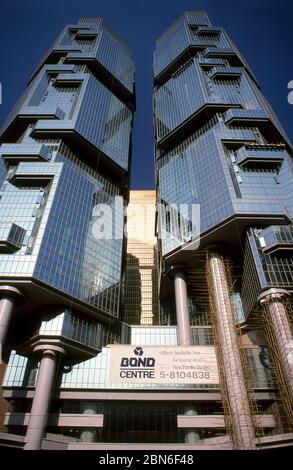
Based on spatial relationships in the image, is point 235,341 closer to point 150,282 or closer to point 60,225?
point 60,225

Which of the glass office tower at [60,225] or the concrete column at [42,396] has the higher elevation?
the glass office tower at [60,225]

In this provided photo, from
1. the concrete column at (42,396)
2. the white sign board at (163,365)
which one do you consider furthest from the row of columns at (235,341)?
the concrete column at (42,396)

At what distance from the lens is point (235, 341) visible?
54.3 m

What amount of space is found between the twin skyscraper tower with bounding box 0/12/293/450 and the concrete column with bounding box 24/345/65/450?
0.69 ft

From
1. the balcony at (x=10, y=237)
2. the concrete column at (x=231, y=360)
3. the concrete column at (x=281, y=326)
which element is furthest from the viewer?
the balcony at (x=10, y=237)

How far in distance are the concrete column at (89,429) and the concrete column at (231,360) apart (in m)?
21.3

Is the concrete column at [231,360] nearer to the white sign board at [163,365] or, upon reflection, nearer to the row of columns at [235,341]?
the row of columns at [235,341]

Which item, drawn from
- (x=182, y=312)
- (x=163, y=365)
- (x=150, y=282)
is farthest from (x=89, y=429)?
(x=150, y=282)

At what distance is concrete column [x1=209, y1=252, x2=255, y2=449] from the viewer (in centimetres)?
4467

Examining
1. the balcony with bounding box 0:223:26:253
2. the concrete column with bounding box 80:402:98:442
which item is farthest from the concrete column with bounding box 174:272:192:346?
the balcony with bounding box 0:223:26:253

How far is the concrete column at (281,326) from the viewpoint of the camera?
149ft
